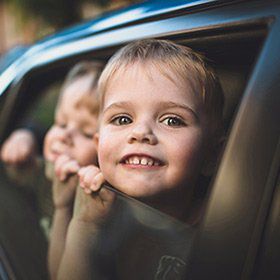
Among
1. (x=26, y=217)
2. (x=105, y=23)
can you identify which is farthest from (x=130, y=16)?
(x=26, y=217)

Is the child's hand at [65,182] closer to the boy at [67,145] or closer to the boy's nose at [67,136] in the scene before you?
the boy at [67,145]

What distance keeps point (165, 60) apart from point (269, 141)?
427 millimetres

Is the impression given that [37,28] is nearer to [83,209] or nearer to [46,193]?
[46,193]

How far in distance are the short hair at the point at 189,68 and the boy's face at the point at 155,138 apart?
0.02 metres

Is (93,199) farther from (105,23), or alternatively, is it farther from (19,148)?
(19,148)

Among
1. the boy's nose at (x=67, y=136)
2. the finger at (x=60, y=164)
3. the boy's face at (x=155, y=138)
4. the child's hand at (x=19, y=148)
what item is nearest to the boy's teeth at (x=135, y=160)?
the boy's face at (x=155, y=138)

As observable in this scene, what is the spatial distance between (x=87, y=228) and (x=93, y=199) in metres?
0.08

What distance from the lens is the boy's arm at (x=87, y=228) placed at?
62.3 inches

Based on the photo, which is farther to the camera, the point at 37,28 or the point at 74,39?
the point at 37,28

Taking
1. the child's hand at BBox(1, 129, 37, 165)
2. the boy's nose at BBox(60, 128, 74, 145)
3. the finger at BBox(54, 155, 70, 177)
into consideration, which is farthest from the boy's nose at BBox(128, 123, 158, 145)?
the child's hand at BBox(1, 129, 37, 165)

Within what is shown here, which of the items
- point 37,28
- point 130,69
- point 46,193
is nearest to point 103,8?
point 37,28

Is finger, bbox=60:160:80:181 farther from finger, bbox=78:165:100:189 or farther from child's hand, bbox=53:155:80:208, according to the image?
finger, bbox=78:165:100:189

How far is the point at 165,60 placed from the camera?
151 centimetres

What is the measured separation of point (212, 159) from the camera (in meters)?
1.42
